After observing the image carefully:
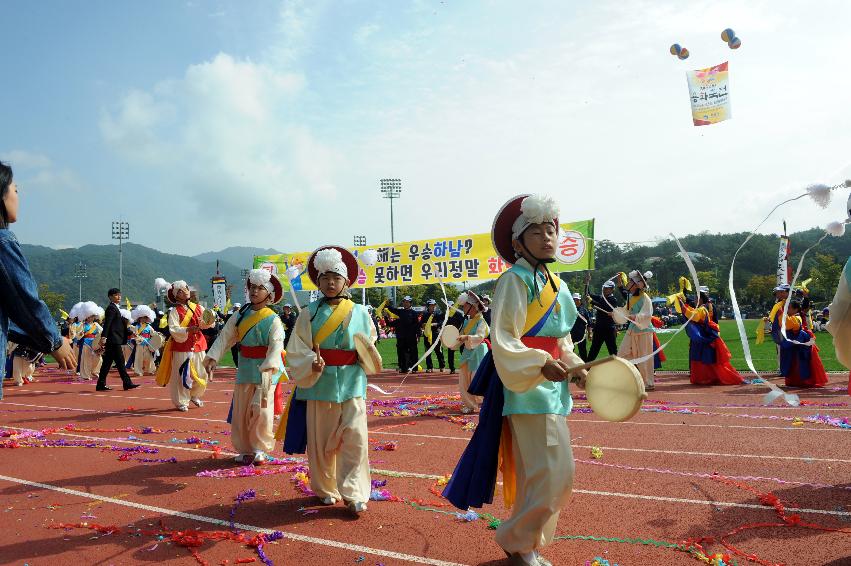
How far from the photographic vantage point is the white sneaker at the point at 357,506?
4.89 metres

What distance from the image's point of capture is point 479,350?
10.1m

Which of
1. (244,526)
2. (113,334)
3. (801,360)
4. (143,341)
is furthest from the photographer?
(143,341)

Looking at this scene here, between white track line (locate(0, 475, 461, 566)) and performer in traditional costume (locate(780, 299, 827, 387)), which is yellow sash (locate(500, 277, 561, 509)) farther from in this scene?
performer in traditional costume (locate(780, 299, 827, 387))

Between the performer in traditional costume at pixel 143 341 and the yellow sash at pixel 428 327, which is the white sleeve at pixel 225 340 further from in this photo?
the performer in traditional costume at pixel 143 341

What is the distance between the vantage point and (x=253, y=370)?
22.7 ft

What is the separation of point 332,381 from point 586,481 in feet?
8.20

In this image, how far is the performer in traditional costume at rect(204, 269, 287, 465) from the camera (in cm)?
677

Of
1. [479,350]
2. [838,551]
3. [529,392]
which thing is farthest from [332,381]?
[479,350]

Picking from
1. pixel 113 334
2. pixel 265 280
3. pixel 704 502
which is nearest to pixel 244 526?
pixel 265 280

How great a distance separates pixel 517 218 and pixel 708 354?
10755 mm

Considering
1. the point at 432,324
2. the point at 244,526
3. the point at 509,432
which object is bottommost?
the point at 244,526

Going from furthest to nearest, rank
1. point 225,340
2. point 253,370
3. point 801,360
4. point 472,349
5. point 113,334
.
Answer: point 113,334, point 801,360, point 472,349, point 253,370, point 225,340

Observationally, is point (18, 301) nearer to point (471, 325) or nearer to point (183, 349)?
point (471, 325)

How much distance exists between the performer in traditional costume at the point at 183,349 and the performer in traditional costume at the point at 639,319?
25.6ft
